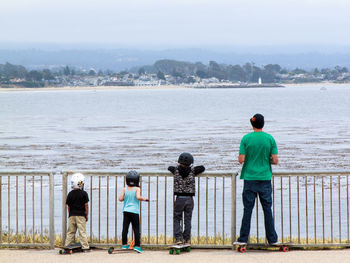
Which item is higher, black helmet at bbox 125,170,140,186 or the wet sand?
black helmet at bbox 125,170,140,186

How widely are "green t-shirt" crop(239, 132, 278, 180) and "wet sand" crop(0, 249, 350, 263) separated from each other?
1.05 metres

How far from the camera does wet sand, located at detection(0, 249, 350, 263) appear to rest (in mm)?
8984

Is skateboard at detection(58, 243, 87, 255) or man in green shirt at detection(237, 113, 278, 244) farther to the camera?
skateboard at detection(58, 243, 87, 255)

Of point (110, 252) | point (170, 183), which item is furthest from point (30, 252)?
point (170, 183)

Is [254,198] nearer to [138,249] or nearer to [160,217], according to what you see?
[138,249]

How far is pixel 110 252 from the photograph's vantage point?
958 centimetres

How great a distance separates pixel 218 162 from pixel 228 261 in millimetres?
21004

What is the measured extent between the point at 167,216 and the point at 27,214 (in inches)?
145

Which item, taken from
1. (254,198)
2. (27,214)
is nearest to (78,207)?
(254,198)

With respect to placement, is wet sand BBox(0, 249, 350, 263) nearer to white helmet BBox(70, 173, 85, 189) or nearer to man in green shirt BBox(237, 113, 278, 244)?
man in green shirt BBox(237, 113, 278, 244)

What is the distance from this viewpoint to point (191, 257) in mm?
9273

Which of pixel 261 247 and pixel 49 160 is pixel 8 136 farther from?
pixel 261 247

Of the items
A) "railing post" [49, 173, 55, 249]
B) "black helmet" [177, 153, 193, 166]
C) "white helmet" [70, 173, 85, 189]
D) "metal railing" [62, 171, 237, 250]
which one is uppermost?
"black helmet" [177, 153, 193, 166]

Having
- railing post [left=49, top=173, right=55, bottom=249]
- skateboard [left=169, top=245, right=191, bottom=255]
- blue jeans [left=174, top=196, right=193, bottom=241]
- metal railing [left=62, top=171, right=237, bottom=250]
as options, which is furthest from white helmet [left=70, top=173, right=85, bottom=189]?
skateboard [left=169, top=245, right=191, bottom=255]
